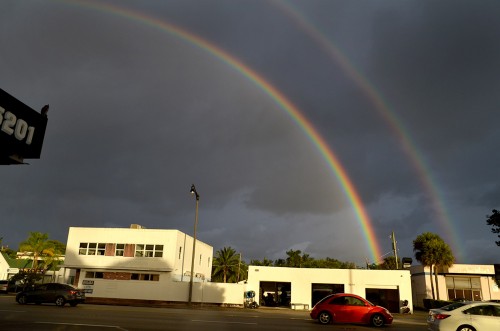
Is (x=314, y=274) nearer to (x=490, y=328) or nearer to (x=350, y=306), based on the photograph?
(x=350, y=306)

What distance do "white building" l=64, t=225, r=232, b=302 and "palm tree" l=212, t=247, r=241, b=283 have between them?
30.4 meters

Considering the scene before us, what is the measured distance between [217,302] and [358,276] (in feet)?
43.3

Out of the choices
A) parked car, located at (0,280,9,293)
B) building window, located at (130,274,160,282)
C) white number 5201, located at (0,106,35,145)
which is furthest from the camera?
parked car, located at (0,280,9,293)

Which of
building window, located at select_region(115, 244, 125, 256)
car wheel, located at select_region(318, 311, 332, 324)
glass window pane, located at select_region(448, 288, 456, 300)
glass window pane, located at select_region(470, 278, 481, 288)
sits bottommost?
car wheel, located at select_region(318, 311, 332, 324)

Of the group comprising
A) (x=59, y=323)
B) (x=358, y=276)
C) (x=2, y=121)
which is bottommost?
(x=59, y=323)

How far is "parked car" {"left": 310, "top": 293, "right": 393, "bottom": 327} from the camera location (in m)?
20.0

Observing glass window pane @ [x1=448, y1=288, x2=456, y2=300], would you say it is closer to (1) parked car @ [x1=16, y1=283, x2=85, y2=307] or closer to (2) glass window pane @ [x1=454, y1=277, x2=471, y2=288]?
(2) glass window pane @ [x1=454, y1=277, x2=471, y2=288]

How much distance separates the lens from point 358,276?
1511 inches

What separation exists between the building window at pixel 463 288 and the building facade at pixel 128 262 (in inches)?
1237

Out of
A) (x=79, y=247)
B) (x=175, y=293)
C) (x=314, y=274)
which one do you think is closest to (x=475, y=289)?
(x=314, y=274)

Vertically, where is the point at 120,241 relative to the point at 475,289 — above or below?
above

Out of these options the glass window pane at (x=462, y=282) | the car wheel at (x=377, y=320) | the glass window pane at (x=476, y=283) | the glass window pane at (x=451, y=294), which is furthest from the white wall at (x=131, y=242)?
the glass window pane at (x=476, y=283)

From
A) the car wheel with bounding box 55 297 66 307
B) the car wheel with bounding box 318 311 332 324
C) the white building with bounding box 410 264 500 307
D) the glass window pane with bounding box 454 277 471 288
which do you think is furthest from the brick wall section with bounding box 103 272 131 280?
the glass window pane with bounding box 454 277 471 288

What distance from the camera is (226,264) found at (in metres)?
75.0
